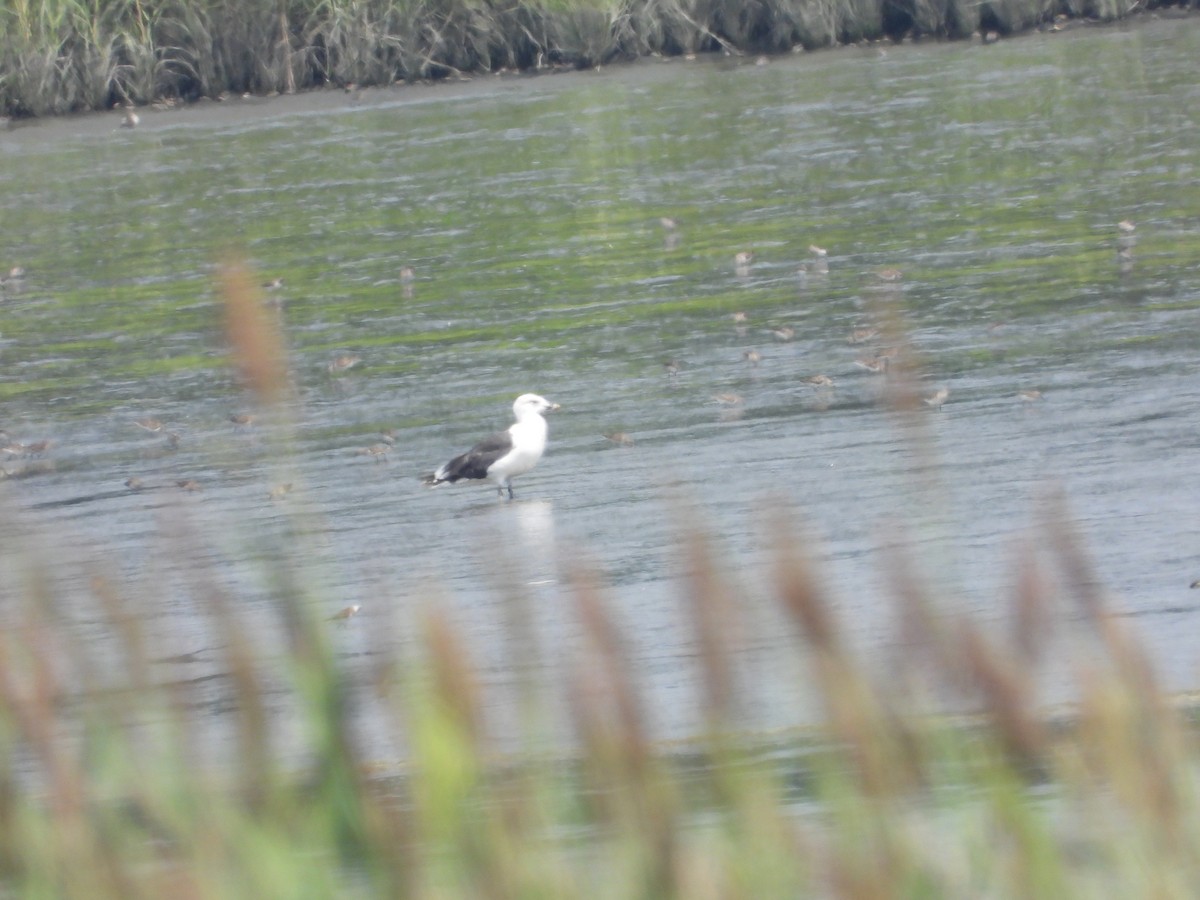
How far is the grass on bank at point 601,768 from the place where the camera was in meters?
2.87

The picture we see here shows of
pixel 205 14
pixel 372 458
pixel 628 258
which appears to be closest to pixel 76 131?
pixel 205 14

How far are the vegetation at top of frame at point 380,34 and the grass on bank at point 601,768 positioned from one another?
29513mm

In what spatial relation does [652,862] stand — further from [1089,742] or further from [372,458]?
[372,458]

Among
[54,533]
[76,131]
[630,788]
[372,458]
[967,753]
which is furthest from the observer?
[76,131]

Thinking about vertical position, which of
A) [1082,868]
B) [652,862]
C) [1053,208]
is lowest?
[1053,208]

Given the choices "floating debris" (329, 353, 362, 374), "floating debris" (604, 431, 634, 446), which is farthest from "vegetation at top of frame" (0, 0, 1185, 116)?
"floating debris" (604, 431, 634, 446)

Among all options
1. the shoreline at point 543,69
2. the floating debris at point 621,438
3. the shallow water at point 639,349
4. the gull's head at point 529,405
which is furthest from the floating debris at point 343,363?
the shoreline at point 543,69

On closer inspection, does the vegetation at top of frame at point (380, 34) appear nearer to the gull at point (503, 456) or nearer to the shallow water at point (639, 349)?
the shallow water at point (639, 349)

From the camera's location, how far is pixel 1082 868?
11.3 ft

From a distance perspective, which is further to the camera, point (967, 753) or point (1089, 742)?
point (967, 753)

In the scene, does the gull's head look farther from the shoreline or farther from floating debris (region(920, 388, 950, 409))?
the shoreline

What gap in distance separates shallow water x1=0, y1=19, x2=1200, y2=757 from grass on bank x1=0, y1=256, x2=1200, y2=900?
14 cm

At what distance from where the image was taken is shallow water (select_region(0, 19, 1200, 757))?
24.9 feet

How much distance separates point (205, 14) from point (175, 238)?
41.0ft
